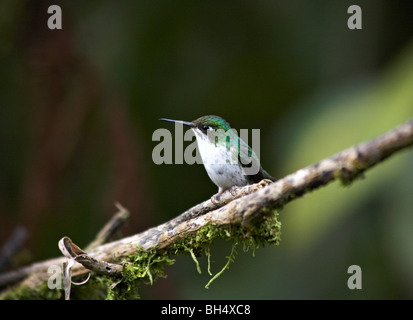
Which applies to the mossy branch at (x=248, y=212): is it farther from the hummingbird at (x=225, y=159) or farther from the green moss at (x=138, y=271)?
the hummingbird at (x=225, y=159)

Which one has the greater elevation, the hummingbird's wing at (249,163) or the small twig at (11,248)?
the hummingbird's wing at (249,163)

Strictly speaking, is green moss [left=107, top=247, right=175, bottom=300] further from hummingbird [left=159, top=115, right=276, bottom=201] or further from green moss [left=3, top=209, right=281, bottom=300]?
hummingbird [left=159, top=115, right=276, bottom=201]

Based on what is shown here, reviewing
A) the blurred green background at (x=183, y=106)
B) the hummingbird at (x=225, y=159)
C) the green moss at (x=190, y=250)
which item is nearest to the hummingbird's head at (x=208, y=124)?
the hummingbird at (x=225, y=159)

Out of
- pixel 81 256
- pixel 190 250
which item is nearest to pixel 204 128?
pixel 190 250

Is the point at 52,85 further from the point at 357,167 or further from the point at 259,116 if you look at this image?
the point at 357,167

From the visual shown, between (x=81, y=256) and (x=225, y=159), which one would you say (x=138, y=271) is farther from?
(x=225, y=159)
